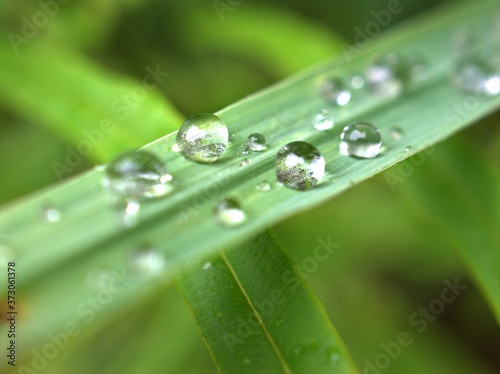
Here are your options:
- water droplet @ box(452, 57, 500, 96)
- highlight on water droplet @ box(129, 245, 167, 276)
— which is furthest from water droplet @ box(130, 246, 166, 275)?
water droplet @ box(452, 57, 500, 96)

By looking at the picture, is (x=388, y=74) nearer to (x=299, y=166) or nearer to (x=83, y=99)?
(x=299, y=166)


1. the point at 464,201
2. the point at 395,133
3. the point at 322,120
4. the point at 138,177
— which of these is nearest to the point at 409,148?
the point at 395,133

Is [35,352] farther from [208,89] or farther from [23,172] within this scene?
[208,89]

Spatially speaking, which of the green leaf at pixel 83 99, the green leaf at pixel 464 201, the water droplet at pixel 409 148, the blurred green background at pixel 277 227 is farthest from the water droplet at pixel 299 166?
the blurred green background at pixel 277 227

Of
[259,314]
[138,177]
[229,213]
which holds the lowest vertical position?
[259,314]

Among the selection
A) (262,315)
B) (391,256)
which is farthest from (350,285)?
(262,315)

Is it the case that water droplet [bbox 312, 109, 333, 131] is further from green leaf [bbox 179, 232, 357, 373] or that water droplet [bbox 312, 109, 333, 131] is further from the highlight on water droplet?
the highlight on water droplet
